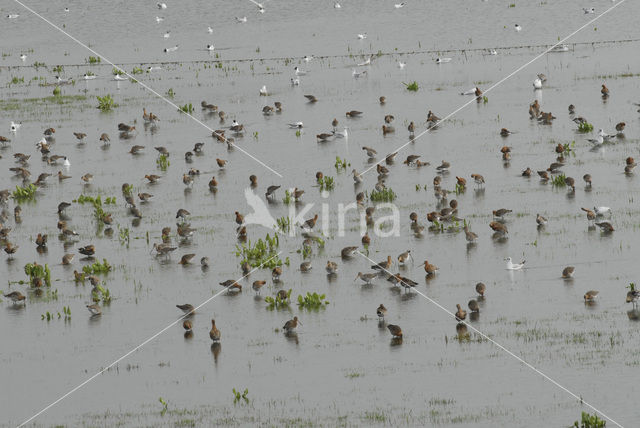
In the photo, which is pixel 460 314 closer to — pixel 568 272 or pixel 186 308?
pixel 568 272

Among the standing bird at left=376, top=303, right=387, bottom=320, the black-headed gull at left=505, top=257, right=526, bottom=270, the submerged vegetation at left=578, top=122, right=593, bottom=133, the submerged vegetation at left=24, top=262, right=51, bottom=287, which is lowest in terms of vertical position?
the standing bird at left=376, top=303, right=387, bottom=320

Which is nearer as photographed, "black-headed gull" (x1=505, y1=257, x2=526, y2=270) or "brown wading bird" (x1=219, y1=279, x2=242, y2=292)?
"black-headed gull" (x1=505, y1=257, x2=526, y2=270)

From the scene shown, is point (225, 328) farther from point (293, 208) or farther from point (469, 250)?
point (293, 208)

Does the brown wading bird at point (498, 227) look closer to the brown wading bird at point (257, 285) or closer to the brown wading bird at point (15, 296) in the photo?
the brown wading bird at point (257, 285)

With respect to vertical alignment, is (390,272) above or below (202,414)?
above

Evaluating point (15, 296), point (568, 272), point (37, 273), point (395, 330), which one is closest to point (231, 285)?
point (15, 296)

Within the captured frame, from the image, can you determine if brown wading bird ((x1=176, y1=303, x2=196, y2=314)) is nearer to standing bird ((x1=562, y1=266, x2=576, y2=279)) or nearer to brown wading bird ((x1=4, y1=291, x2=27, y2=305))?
brown wading bird ((x1=4, y1=291, x2=27, y2=305))

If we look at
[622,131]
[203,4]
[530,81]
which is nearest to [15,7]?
[203,4]

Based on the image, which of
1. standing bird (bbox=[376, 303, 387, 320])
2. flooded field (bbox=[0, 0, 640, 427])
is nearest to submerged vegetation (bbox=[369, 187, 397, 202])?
flooded field (bbox=[0, 0, 640, 427])

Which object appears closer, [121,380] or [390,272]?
[121,380]
